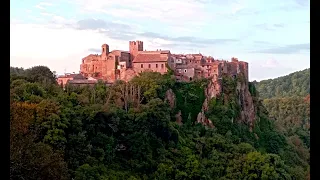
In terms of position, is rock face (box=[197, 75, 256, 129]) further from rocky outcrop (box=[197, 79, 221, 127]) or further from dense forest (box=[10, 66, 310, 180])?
dense forest (box=[10, 66, 310, 180])

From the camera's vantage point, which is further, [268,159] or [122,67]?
[122,67]

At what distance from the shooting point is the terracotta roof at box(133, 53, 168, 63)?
18.2m

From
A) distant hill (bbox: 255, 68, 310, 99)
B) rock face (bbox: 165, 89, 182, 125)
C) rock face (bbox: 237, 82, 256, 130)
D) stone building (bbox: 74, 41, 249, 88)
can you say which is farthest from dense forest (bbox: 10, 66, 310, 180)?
distant hill (bbox: 255, 68, 310, 99)

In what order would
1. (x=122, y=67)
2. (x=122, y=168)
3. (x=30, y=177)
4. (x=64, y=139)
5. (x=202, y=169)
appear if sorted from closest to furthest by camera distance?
(x=30, y=177)
(x=64, y=139)
(x=122, y=168)
(x=202, y=169)
(x=122, y=67)

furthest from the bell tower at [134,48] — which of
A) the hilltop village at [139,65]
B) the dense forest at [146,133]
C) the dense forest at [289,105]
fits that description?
the dense forest at [289,105]

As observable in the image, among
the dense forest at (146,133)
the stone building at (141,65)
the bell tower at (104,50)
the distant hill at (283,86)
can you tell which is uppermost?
the bell tower at (104,50)

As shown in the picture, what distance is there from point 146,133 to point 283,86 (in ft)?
69.2

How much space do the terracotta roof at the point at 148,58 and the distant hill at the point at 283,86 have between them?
14.3 meters

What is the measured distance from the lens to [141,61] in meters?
18.4

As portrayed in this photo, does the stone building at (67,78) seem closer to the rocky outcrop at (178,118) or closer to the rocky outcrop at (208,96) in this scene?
the rocky outcrop at (178,118)

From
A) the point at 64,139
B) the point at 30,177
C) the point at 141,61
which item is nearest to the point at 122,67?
the point at 141,61

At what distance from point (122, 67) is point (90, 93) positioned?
158 inches

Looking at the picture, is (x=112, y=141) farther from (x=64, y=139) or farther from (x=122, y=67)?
(x=122, y=67)

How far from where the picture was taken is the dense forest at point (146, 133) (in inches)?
420
